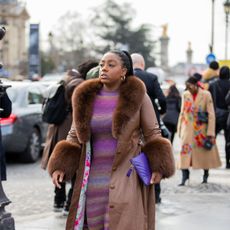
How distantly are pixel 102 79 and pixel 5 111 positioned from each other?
162 centimetres

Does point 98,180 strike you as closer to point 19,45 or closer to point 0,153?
point 0,153

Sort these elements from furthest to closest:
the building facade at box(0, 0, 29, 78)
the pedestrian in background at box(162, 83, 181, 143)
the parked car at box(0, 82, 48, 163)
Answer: the building facade at box(0, 0, 29, 78) < the pedestrian in background at box(162, 83, 181, 143) < the parked car at box(0, 82, 48, 163)

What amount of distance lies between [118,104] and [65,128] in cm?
397

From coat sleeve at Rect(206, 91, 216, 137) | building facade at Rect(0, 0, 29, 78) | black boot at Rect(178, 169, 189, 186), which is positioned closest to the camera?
coat sleeve at Rect(206, 91, 216, 137)

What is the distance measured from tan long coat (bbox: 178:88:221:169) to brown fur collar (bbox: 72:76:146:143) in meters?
6.47

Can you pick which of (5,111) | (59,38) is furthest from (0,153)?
(59,38)

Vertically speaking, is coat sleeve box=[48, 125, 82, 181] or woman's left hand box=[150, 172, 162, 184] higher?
coat sleeve box=[48, 125, 82, 181]

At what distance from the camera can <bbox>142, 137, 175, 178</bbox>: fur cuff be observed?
6.14 meters

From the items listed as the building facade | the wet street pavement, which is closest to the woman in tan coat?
the wet street pavement

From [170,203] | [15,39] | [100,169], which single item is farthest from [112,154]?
[15,39]

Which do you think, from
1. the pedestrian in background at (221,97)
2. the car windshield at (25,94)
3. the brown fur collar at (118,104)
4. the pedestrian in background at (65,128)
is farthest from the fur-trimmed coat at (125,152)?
the car windshield at (25,94)

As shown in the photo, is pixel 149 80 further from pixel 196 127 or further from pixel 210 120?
pixel 196 127

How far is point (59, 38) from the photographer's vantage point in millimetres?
97062

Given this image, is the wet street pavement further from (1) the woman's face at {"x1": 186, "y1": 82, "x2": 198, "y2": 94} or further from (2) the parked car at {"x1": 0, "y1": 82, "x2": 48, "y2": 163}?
(1) the woman's face at {"x1": 186, "y1": 82, "x2": 198, "y2": 94}
